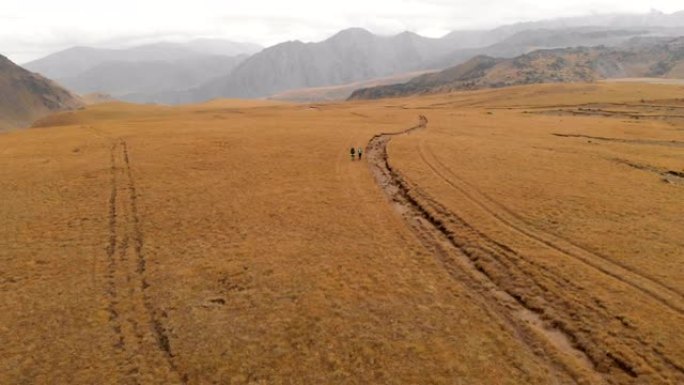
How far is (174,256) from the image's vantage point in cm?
2992

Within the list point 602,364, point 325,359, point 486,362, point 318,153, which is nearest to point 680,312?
point 602,364

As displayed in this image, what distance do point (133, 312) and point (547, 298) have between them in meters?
21.2

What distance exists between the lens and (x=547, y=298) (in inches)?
970

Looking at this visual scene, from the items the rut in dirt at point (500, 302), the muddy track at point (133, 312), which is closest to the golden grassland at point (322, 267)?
the muddy track at point (133, 312)

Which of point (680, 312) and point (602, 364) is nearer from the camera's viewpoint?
point (602, 364)

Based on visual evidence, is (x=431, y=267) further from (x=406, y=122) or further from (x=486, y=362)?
(x=406, y=122)

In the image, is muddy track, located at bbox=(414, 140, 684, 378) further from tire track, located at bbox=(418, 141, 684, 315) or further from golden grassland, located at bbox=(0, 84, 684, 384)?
golden grassland, located at bbox=(0, 84, 684, 384)

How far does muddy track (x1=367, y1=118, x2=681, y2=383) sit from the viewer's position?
19.8 metres

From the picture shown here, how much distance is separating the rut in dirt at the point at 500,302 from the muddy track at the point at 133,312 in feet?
49.9

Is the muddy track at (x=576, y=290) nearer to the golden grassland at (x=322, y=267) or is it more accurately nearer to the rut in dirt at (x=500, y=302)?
the golden grassland at (x=322, y=267)

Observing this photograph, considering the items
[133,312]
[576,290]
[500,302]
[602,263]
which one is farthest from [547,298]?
[133,312]

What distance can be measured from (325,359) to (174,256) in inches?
560

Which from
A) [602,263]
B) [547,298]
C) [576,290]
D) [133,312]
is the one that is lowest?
[547,298]

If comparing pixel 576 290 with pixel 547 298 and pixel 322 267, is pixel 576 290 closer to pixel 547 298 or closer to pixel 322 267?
pixel 547 298
